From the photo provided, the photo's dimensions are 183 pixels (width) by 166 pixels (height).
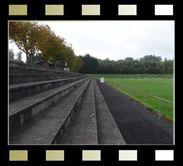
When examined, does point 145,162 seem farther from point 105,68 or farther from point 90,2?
point 105,68

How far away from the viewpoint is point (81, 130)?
3.85 meters

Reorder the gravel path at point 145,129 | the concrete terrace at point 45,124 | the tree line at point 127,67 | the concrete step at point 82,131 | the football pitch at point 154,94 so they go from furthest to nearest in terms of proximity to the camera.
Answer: the tree line at point 127,67 < the football pitch at point 154,94 < the gravel path at point 145,129 < the concrete step at point 82,131 < the concrete terrace at point 45,124

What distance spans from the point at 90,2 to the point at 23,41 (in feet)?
57.4

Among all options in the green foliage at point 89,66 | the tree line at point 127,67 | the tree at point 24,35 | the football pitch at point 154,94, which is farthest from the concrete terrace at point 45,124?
the green foliage at point 89,66

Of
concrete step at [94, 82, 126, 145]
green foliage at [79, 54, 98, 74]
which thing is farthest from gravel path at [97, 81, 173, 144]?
green foliage at [79, 54, 98, 74]

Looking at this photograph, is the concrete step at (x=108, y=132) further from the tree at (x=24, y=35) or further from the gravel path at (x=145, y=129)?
the tree at (x=24, y=35)

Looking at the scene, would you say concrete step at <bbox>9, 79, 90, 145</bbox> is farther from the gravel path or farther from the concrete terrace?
the gravel path

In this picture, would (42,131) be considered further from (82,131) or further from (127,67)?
(127,67)

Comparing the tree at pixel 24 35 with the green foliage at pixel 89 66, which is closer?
the tree at pixel 24 35

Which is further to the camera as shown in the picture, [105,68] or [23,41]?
[105,68]

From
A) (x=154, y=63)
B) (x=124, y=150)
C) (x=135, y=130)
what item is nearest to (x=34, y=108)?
(x=124, y=150)

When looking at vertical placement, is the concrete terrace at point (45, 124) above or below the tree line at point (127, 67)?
below

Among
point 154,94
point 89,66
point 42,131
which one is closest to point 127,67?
point 89,66

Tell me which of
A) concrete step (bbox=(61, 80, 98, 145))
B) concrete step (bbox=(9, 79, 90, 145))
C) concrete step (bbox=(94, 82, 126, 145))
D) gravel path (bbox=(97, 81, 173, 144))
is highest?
concrete step (bbox=(9, 79, 90, 145))
